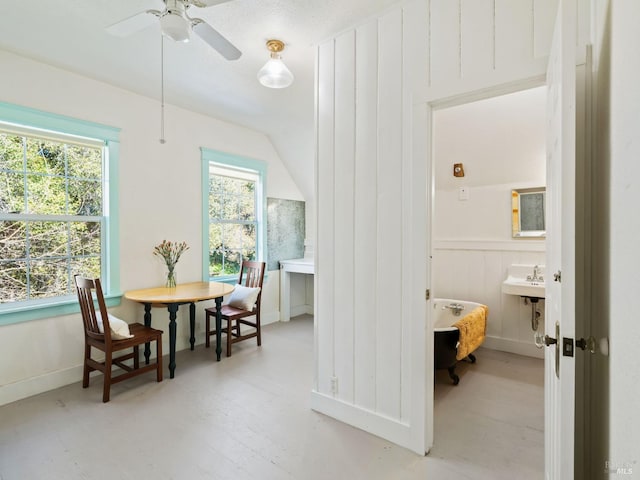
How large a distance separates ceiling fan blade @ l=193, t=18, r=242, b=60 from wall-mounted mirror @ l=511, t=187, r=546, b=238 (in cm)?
308

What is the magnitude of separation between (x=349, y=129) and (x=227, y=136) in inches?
91.9

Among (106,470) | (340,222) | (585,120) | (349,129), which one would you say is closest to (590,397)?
(585,120)

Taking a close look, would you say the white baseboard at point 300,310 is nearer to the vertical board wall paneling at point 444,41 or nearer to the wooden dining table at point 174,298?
the wooden dining table at point 174,298

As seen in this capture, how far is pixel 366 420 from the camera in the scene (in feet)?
7.06

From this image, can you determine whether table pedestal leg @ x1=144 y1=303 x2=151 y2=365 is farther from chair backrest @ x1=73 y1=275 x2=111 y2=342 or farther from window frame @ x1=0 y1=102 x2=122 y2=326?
chair backrest @ x1=73 y1=275 x2=111 y2=342

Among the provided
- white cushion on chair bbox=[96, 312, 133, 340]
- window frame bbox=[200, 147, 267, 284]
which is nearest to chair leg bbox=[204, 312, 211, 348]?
window frame bbox=[200, 147, 267, 284]

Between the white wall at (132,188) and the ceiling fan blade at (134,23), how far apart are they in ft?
4.58

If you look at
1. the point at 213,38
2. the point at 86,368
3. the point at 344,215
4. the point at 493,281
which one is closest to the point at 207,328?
the point at 86,368

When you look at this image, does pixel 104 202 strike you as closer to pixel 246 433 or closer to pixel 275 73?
pixel 275 73

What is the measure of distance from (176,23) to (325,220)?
1383 millimetres

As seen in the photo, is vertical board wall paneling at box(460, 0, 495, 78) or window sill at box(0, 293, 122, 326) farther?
Result: window sill at box(0, 293, 122, 326)

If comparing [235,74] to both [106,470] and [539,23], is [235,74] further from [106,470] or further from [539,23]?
[106,470]

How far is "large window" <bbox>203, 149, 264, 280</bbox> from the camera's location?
13.2 ft
